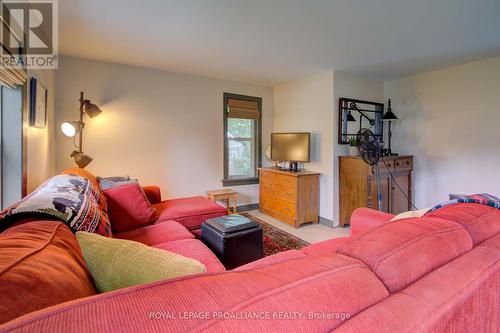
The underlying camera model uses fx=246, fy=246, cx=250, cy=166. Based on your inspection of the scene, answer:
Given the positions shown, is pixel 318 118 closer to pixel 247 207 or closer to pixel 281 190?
pixel 281 190

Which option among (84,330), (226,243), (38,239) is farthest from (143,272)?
(226,243)

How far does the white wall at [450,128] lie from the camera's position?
3.09 metres

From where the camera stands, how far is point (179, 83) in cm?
379

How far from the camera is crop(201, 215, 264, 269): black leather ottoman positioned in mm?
1848

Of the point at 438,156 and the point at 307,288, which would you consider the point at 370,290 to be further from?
the point at 438,156

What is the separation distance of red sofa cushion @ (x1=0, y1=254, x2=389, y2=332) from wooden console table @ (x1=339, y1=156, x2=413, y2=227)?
299 cm

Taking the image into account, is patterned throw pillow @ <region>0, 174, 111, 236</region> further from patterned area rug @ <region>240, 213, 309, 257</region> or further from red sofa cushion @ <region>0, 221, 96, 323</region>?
patterned area rug @ <region>240, 213, 309, 257</region>

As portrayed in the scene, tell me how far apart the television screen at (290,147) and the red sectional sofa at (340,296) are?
2.96 metres

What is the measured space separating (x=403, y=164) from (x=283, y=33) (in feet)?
8.51

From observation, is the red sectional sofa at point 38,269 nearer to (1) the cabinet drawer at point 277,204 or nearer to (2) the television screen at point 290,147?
(1) the cabinet drawer at point 277,204

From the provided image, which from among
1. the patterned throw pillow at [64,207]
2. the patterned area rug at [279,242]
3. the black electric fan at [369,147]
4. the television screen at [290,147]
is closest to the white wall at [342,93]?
the television screen at [290,147]

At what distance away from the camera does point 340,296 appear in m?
0.52

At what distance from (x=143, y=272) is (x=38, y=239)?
43 centimetres
